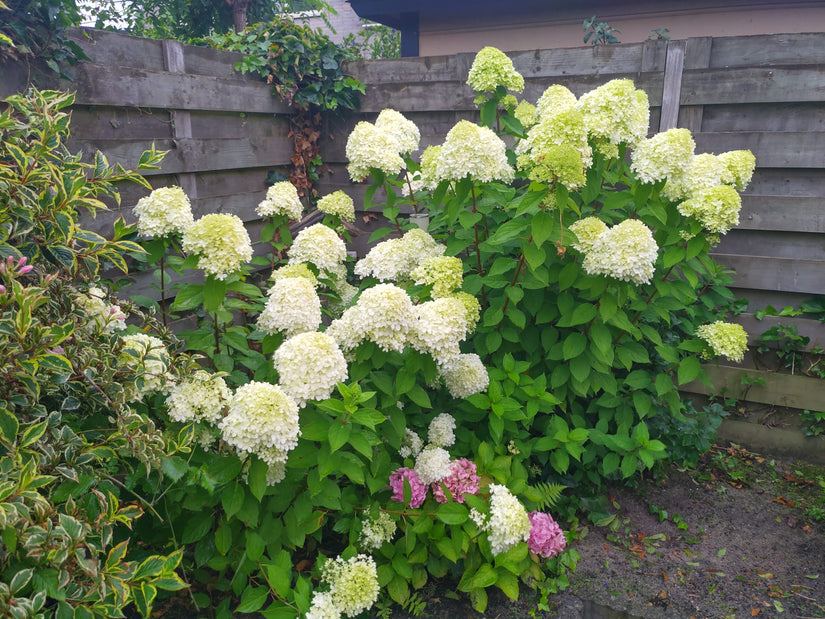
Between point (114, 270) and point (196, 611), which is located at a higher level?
point (114, 270)

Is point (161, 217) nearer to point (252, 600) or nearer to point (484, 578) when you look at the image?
point (252, 600)

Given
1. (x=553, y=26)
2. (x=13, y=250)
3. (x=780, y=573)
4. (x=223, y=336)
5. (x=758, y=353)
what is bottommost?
(x=780, y=573)

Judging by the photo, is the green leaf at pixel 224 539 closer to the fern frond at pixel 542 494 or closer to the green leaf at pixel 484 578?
the green leaf at pixel 484 578

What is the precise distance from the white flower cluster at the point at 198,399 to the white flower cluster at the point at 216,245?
1.35 ft

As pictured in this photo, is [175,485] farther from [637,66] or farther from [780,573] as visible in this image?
[637,66]

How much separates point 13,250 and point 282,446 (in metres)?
0.95

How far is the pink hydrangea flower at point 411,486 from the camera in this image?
2308 millimetres

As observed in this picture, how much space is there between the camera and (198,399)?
1977mm

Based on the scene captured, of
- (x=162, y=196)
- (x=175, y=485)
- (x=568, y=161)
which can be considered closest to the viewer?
(x=175, y=485)

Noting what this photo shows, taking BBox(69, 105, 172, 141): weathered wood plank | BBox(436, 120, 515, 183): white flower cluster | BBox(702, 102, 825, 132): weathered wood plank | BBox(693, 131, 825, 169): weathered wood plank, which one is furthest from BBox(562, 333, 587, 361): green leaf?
BBox(69, 105, 172, 141): weathered wood plank

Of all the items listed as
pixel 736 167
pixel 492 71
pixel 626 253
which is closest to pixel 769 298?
pixel 736 167

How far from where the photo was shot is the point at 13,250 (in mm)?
1597

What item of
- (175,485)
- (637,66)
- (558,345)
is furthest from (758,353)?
(175,485)

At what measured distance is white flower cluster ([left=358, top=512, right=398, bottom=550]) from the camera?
2.18 meters
